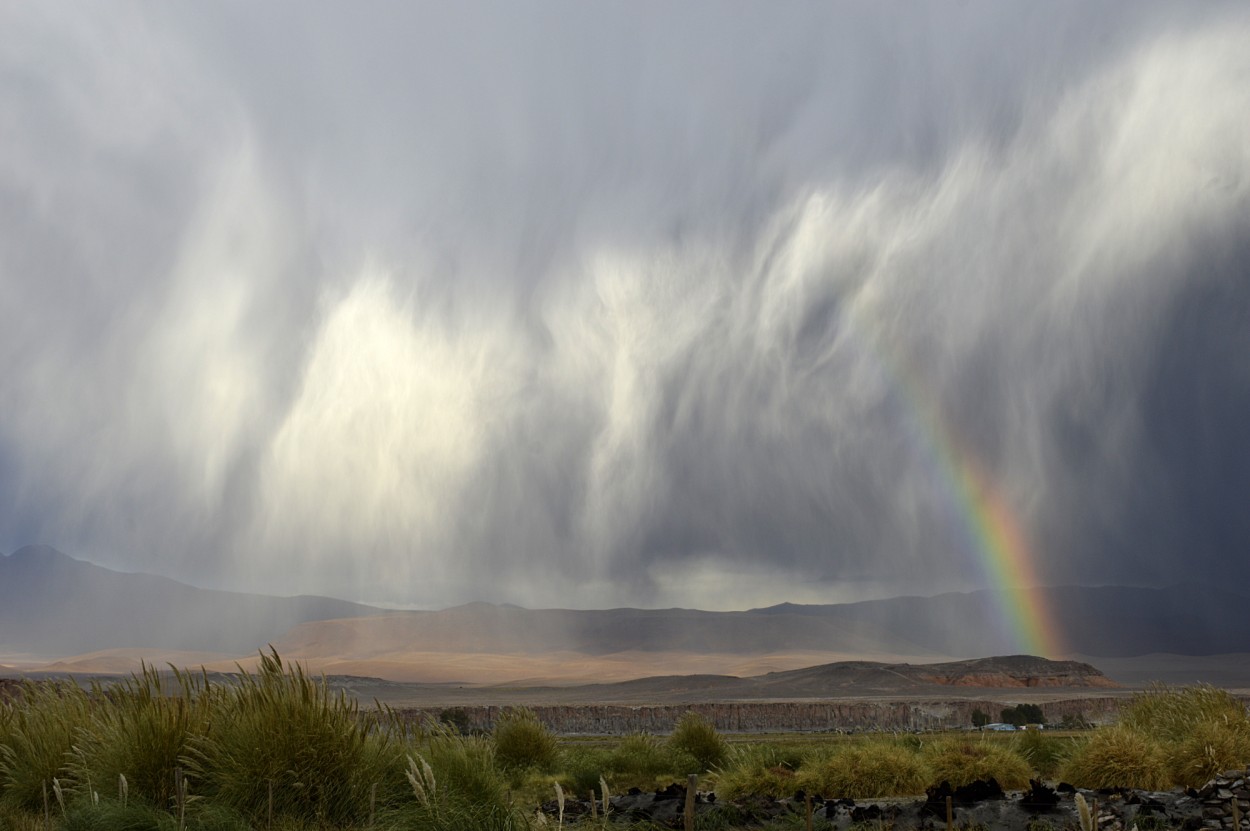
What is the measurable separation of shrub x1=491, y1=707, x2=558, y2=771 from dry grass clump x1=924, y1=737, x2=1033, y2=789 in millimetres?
10818

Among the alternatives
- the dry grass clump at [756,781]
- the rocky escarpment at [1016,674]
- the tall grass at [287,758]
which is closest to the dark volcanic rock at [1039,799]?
the dry grass clump at [756,781]

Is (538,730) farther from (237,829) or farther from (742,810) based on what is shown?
(237,829)

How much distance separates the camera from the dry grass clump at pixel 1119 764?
786 inches

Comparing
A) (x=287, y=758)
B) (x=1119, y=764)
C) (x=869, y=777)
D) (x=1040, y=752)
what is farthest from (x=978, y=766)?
(x=287, y=758)

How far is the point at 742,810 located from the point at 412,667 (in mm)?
188429

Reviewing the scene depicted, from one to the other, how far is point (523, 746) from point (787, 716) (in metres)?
58.3

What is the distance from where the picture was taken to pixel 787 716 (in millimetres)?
83125

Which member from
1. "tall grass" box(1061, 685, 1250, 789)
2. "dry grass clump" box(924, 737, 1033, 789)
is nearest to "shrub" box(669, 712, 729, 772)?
"dry grass clump" box(924, 737, 1033, 789)

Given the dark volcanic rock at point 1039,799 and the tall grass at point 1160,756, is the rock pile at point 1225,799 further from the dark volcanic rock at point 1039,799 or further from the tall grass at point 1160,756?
the dark volcanic rock at point 1039,799

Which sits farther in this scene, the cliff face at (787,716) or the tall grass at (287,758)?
the cliff face at (787,716)

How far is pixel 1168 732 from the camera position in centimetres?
2484

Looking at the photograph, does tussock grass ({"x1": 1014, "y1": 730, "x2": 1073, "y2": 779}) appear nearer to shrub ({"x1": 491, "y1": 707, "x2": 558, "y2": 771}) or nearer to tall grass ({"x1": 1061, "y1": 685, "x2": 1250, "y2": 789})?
tall grass ({"x1": 1061, "y1": 685, "x2": 1250, "y2": 789})

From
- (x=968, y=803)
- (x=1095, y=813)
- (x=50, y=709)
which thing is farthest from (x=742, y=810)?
(x=50, y=709)

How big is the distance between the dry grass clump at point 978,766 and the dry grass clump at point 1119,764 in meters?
1.14
